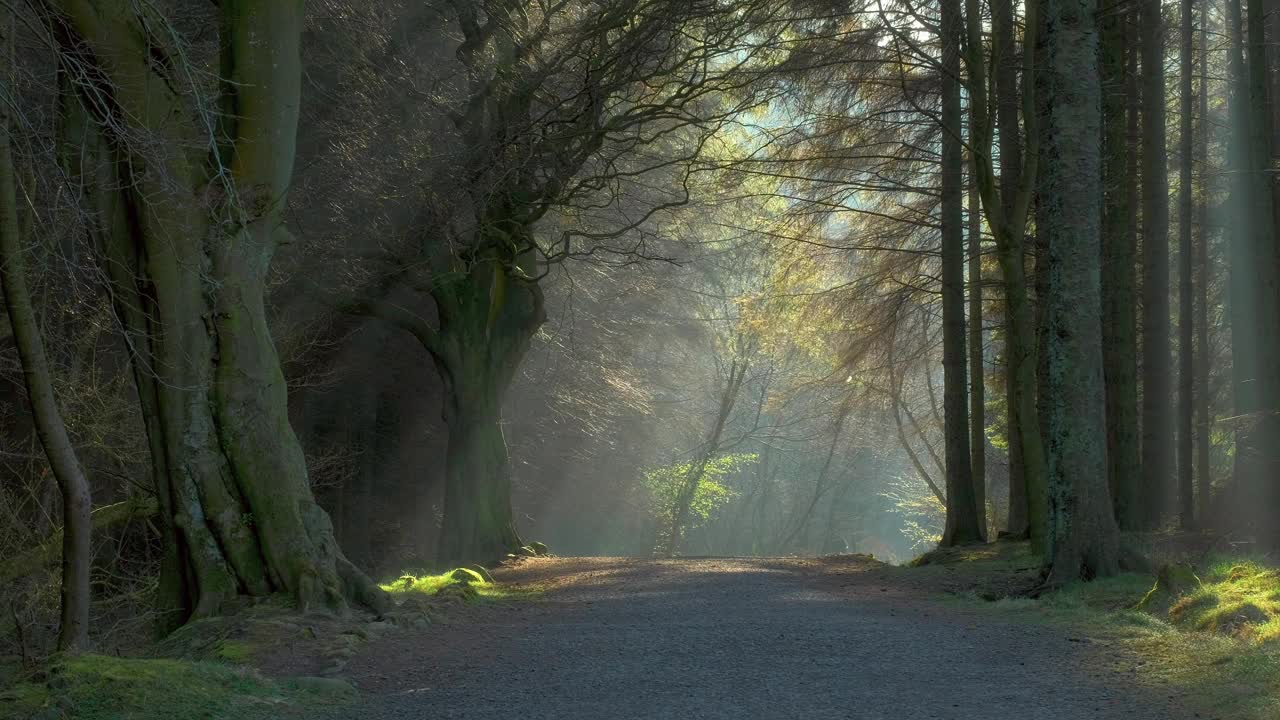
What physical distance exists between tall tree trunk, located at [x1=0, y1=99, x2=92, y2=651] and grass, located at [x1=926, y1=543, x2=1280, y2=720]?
19.1 feet

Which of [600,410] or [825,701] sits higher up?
[600,410]

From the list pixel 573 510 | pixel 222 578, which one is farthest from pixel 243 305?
pixel 573 510

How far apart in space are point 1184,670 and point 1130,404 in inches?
357

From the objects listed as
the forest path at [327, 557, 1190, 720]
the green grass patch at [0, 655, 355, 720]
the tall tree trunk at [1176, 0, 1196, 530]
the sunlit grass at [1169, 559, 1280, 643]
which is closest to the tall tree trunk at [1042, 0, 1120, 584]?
the sunlit grass at [1169, 559, 1280, 643]

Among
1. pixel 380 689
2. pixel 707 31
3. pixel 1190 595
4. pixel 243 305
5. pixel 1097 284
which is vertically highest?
pixel 707 31

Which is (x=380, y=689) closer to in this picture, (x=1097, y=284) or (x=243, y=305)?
(x=243, y=305)

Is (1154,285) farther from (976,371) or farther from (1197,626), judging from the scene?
(1197,626)

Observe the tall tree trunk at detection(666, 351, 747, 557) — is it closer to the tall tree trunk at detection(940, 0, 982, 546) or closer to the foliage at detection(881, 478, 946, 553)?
the foliage at detection(881, 478, 946, 553)

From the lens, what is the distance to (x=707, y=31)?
13.1m

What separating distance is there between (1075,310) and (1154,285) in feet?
21.6

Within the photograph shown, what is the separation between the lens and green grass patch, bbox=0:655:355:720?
4.99 metres

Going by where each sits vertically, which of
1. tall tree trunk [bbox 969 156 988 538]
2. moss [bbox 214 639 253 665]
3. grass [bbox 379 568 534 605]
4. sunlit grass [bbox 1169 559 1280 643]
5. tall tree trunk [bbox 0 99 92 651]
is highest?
tall tree trunk [bbox 969 156 988 538]

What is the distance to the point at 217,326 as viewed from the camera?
852cm

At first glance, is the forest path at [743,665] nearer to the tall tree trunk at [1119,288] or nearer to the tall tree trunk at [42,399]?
the tall tree trunk at [42,399]
